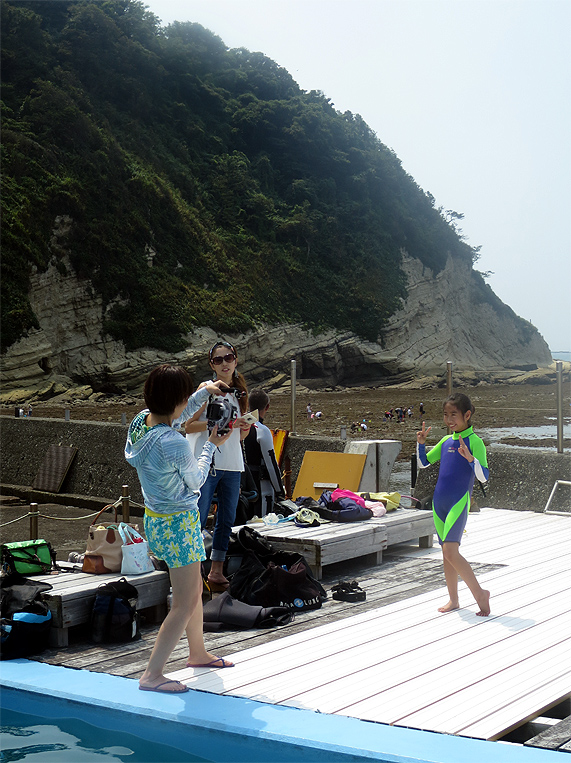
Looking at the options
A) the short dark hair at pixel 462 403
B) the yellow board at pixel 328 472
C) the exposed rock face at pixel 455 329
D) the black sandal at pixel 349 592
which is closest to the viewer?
Result: the short dark hair at pixel 462 403

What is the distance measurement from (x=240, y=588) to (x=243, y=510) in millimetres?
1913

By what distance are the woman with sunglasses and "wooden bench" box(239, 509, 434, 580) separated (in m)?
0.69

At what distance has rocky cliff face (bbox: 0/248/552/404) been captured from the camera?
4869cm

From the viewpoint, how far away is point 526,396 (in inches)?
2586

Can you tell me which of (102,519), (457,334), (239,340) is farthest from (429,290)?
(102,519)

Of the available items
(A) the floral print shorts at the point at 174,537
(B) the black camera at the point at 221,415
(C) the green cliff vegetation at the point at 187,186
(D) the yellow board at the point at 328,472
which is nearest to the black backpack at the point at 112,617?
(A) the floral print shorts at the point at 174,537

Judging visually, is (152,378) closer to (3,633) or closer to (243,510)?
(3,633)

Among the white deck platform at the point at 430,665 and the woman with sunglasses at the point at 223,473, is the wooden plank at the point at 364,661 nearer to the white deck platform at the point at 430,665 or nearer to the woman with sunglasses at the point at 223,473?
the white deck platform at the point at 430,665

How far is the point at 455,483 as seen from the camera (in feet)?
18.9

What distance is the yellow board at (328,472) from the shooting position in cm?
934

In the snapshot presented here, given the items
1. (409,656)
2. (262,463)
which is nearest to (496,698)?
(409,656)

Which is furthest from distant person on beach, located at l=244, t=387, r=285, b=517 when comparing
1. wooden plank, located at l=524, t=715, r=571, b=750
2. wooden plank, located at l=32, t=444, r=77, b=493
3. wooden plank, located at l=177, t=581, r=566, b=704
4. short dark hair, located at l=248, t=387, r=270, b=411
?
wooden plank, located at l=32, t=444, r=77, b=493

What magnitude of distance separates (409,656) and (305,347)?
205 ft

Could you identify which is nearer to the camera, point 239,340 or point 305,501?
point 305,501
